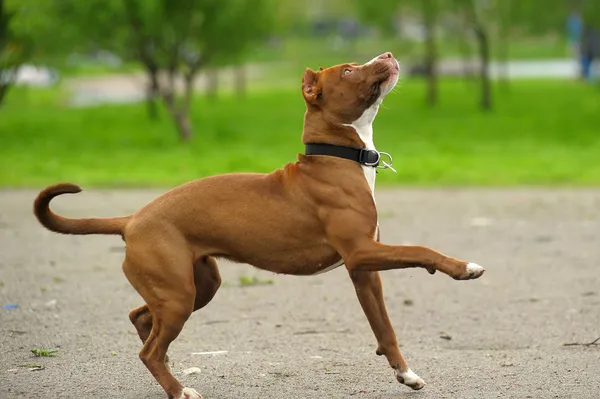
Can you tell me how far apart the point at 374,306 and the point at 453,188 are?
9.64 meters

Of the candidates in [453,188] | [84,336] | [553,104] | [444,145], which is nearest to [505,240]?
[453,188]

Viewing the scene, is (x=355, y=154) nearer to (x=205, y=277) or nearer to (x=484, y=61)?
(x=205, y=277)

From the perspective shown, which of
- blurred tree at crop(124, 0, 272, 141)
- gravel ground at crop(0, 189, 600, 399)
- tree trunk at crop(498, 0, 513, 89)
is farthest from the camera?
tree trunk at crop(498, 0, 513, 89)

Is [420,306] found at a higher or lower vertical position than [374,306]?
lower

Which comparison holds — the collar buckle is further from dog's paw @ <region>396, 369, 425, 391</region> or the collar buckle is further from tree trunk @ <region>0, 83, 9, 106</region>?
tree trunk @ <region>0, 83, 9, 106</region>

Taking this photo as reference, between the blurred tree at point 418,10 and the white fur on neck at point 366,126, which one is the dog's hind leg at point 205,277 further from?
the blurred tree at point 418,10

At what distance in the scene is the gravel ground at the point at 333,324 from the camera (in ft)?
21.0

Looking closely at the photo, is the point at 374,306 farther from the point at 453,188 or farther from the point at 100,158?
the point at 100,158

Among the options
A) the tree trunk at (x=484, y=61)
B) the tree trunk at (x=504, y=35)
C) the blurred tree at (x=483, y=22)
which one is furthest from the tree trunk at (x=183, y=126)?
the tree trunk at (x=504, y=35)

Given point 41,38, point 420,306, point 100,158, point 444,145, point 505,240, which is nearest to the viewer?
point 420,306

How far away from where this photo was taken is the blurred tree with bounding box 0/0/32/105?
24.1 m

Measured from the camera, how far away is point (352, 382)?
6449mm

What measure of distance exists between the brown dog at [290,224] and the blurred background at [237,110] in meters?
5.84

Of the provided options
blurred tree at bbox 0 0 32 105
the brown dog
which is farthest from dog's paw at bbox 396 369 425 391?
blurred tree at bbox 0 0 32 105
